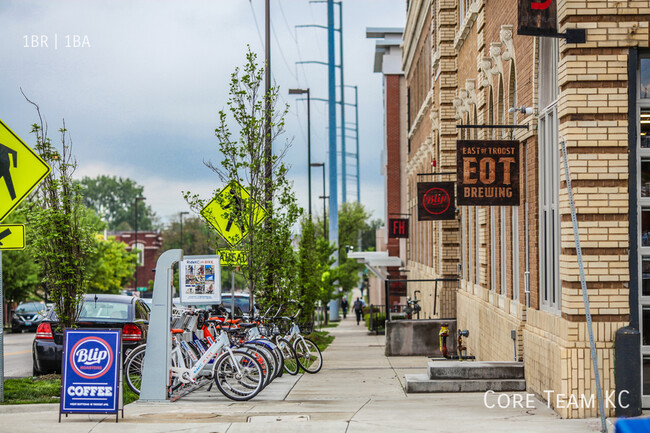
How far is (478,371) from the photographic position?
12.9 metres

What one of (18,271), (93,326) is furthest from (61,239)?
(18,271)

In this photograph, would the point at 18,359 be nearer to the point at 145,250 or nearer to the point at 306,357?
the point at 306,357

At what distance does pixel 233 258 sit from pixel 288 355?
2226mm

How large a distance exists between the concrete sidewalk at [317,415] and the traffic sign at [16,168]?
2795 millimetres

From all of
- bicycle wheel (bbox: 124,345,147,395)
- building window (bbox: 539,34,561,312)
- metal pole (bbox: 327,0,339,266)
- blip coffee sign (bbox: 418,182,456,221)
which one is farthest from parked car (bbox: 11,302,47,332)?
building window (bbox: 539,34,561,312)

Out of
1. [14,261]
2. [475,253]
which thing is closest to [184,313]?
[475,253]

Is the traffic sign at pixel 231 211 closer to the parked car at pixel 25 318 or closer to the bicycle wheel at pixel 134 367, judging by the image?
the bicycle wheel at pixel 134 367

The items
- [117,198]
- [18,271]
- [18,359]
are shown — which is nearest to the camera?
[18,359]

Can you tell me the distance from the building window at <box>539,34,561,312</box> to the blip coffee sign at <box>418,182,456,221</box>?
30.0 ft

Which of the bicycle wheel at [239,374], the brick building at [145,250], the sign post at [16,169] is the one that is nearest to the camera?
the sign post at [16,169]

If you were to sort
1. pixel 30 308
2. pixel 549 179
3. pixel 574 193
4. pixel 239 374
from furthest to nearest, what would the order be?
1. pixel 30 308
2. pixel 239 374
3. pixel 549 179
4. pixel 574 193

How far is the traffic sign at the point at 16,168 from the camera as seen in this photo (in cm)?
1235

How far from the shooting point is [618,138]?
10148 mm

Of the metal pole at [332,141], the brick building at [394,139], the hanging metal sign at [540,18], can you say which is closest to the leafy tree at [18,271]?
the metal pole at [332,141]
